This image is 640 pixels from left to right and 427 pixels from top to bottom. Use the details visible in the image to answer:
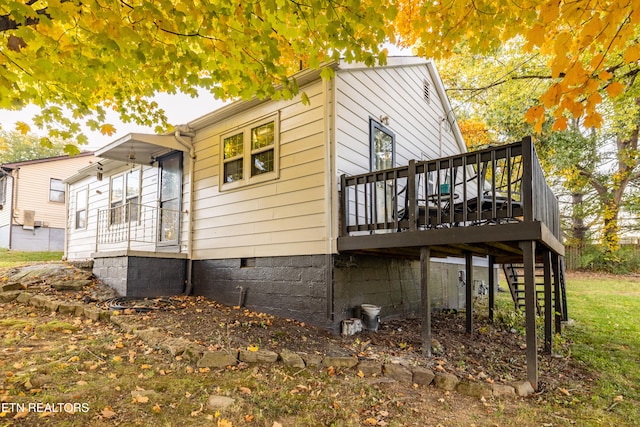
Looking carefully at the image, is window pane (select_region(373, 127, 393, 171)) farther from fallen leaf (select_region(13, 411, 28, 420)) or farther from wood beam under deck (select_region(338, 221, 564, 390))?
fallen leaf (select_region(13, 411, 28, 420))

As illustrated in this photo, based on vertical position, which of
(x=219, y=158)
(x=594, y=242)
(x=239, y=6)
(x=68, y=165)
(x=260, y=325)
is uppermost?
(x=68, y=165)

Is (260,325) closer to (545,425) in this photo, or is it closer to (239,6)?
(545,425)

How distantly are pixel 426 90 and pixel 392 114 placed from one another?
95.4 inches

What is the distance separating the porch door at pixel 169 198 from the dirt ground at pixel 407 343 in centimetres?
159

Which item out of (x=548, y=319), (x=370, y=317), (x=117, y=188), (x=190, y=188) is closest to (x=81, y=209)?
(x=117, y=188)

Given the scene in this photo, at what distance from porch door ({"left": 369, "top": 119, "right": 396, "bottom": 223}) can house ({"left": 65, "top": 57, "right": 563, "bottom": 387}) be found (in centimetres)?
4

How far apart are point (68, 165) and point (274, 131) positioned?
1697cm

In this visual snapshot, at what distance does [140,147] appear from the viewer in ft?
26.4

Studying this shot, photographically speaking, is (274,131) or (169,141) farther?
Result: (169,141)

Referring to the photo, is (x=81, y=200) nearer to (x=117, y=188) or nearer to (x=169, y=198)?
(x=117, y=188)

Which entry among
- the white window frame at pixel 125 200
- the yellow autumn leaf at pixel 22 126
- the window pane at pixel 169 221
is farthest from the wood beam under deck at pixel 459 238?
the white window frame at pixel 125 200

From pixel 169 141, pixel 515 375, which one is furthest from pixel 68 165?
pixel 515 375

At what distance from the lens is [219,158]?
7.25 meters

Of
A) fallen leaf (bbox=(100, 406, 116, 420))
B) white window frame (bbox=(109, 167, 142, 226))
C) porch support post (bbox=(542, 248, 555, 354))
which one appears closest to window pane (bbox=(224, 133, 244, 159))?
white window frame (bbox=(109, 167, 142, 226))
